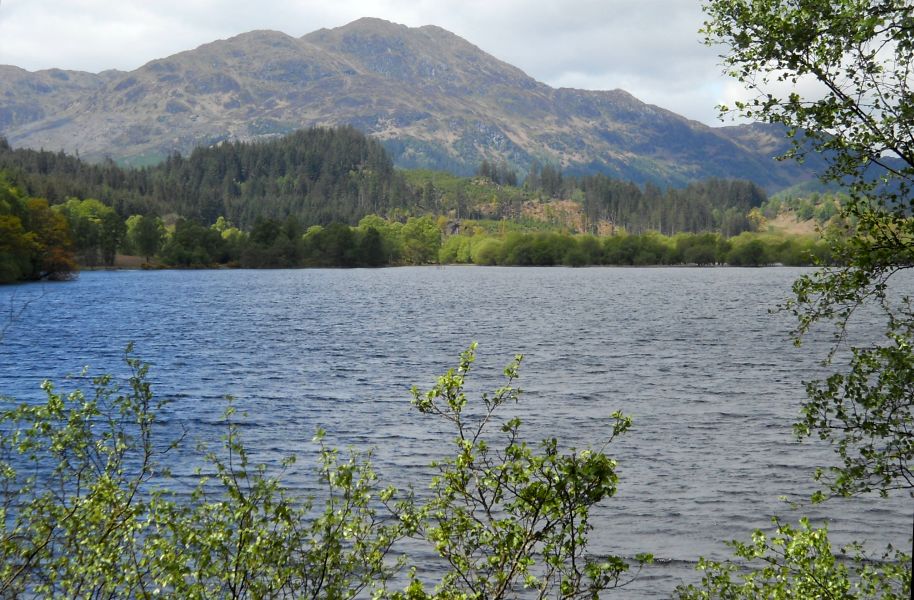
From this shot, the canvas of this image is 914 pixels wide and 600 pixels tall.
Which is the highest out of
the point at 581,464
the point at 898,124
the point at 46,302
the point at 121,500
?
the point at 898,124

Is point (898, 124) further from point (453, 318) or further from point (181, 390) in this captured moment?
point (453, 318)

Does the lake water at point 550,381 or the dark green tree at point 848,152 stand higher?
the dark green tree at point 848,152

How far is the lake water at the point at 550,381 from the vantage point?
26547 millimetres

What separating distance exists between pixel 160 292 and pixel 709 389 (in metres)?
125

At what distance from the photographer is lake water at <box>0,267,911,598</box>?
26547mm

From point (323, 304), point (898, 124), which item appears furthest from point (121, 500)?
point (323, 304)

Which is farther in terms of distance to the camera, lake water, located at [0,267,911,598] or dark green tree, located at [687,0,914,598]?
lake water, located at [0,267,911,598]

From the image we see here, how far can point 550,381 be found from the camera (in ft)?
176

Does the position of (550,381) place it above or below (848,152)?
below

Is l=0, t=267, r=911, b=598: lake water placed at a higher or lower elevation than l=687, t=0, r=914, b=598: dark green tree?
lower

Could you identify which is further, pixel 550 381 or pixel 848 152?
pixel 550 381

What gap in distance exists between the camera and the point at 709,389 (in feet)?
167

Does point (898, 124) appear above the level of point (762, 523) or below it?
above

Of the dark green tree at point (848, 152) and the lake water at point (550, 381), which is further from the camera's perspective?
the lake water at point (550, 381)
